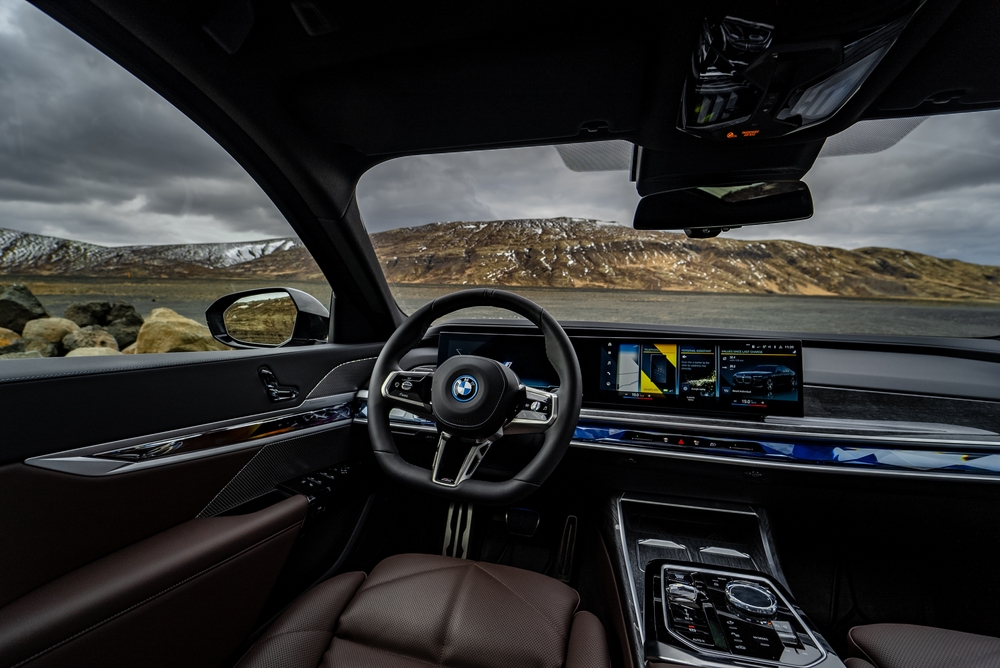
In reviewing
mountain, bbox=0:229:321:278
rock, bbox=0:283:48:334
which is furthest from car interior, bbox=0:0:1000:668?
rock, bbox=0:283:48:334

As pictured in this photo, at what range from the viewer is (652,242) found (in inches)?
91.4

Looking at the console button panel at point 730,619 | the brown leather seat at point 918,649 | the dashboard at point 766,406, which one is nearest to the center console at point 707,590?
the console button panel at point 730,619

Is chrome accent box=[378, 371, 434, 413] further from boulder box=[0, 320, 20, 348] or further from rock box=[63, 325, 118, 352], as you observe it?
boulder box=[0, 320, 20, 348]

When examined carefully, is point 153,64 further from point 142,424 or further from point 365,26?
point 142,424

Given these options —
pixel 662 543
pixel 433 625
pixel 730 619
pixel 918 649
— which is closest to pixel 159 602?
pixel 433 625

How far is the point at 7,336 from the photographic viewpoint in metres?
1.23

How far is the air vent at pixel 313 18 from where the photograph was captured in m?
1.23

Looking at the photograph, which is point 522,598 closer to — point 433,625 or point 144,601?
point 433,625

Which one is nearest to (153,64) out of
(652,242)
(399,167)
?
(399,167)

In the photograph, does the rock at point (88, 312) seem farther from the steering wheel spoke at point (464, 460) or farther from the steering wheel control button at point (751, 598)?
the steering wheel control button at point (751, 598)

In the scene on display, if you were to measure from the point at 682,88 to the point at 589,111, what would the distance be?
316 mm

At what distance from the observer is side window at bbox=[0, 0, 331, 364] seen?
1.20 meters

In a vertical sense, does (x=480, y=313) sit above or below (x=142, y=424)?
above

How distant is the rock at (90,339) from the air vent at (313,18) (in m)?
1.09
